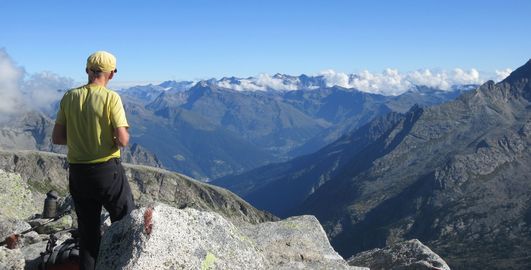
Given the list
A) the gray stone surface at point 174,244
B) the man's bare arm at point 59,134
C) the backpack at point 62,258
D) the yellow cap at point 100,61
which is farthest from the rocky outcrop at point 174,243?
the yellow cap at point 100,61

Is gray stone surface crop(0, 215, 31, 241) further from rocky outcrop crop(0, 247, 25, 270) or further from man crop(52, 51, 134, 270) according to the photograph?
man crop(52, 51, 134, 270)

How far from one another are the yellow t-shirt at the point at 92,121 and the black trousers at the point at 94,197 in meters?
0.29

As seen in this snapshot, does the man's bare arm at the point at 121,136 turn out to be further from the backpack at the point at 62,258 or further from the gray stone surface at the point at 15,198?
the gray stone surface at the point at 15,198

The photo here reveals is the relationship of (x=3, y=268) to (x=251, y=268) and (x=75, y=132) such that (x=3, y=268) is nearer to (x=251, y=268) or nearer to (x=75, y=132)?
(x=75, y=132)

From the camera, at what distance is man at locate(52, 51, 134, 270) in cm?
1341

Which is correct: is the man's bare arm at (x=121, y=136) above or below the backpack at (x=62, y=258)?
above

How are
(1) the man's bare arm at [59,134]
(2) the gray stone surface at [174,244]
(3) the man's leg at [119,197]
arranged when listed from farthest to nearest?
(1) the man's bare arm at [59,134] → (3) the man's leg at [119,197] → (2) the gray stone surface at [174,244]

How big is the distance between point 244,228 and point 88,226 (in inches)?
323

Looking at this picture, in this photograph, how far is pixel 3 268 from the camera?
16.3 meters

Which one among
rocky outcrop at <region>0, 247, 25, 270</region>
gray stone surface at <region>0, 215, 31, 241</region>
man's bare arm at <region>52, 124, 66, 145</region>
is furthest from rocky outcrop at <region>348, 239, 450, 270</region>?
gray stone surface at <region>0, 215, 31, 241</region>

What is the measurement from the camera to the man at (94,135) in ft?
44.0

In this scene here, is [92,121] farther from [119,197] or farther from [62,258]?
[62,258]

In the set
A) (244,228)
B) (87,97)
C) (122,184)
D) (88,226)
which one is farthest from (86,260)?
(244,228)

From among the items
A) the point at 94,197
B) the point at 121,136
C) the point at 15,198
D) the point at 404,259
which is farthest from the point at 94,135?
the point at 15,198
